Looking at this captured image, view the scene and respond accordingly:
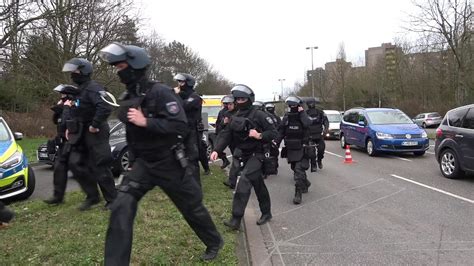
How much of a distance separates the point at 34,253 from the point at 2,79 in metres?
21.9

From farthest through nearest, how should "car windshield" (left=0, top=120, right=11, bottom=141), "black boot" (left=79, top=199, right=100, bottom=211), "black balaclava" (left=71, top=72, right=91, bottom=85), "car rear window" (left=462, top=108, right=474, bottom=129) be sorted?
"car rear window" (left=462, top=108, right=474, bottom=129), "car windshield" (left=0, top=120, right=11, bottom=141), "black boot" (left=79, top=199, right=100, bottom=211), "black balaclava" (left=71, top=72, right=91, bottom=85)

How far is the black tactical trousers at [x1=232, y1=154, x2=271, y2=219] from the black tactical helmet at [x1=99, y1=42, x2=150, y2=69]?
231 cm

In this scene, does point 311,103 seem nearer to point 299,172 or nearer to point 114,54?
point 299,172

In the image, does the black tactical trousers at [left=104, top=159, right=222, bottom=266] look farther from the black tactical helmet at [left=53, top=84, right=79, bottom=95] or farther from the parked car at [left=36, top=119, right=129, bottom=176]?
the parked car at [left=36, top=119, right=129, bottom=176]

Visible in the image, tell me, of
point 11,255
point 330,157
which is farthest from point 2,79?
point 11,255

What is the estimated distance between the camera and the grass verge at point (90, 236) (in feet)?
14.3

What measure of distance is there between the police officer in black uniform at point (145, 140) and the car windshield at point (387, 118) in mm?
12215

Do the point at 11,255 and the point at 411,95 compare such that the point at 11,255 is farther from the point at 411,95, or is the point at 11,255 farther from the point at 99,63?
the point at 411,95

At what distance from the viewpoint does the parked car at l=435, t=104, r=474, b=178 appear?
893 centimetres

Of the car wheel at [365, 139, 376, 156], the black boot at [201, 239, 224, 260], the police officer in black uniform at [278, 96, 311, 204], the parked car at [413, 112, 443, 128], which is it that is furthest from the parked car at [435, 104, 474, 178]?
the parked car at [413, 112, 443, 128]

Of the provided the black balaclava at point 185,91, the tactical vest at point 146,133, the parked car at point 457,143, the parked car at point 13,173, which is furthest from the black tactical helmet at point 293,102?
the parked car at point 13,173

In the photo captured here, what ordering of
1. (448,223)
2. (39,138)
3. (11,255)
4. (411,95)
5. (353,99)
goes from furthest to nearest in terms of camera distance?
1. (353,99)
2. (411,95)
3. (39,138)
4. (448,223)
5. (11,255)

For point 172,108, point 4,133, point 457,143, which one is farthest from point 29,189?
point 457,143

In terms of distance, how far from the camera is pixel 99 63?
26719mm
